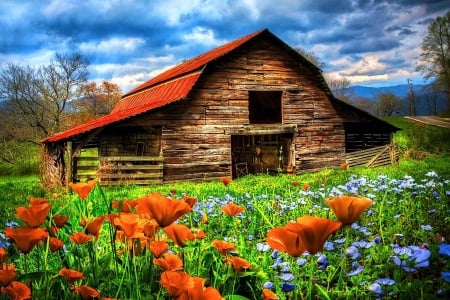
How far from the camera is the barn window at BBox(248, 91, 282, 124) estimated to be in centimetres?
2456

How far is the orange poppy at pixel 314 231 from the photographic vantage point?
1141 millimetres

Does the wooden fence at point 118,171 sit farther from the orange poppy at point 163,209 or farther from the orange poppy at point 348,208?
the orange poppy at point 348,208

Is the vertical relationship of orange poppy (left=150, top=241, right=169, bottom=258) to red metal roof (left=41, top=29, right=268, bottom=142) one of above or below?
below

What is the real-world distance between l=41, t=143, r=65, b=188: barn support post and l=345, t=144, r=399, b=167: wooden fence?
13.8 m

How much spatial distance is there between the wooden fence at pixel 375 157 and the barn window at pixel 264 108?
5029 mm

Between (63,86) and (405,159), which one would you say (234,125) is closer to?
(405,159)

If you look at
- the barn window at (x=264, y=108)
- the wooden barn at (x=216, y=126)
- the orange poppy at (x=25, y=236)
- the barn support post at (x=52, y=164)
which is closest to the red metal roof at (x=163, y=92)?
the wooden barn at (x=216, y=126)

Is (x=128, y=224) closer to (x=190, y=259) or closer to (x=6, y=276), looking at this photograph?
(x=6, y=276)

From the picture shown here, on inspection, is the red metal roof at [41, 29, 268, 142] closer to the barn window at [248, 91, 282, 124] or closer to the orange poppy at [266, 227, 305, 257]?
the barn window at [248, 91, 282, 124]

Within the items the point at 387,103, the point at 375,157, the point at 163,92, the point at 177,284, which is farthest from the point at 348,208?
the point at 387,103

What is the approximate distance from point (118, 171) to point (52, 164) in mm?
3442

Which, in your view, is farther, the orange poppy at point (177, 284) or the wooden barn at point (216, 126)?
the wooden barn at point (216, 126)

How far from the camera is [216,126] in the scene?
18.0m

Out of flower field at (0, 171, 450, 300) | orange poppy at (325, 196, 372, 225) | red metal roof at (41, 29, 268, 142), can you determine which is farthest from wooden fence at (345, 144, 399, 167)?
orange poppy at (325, 196, 372, 225)
